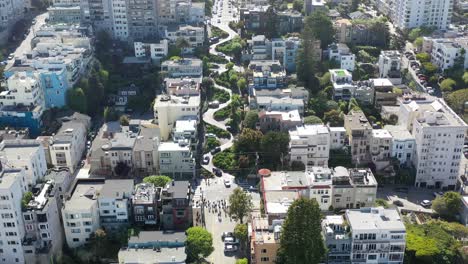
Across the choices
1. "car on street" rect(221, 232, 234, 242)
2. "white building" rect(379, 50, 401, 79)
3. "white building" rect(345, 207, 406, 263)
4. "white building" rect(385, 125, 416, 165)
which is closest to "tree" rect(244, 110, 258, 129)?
"white building" rect(385, 125, 416, 165)

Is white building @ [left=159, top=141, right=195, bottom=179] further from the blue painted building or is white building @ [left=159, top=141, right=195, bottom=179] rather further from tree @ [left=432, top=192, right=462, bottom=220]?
tree @ [left=432, top=192, right=462, bottom=220]

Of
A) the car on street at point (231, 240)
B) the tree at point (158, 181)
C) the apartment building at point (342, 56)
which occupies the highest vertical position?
the apartment building at point (342, 56)

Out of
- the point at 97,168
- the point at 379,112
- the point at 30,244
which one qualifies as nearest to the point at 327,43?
the point at 379,112

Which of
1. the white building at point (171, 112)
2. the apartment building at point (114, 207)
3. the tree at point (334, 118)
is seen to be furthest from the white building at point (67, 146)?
Result: the tree at point (334, 118)

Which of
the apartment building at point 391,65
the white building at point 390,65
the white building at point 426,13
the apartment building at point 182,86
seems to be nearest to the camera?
the apartment building at point 182,86

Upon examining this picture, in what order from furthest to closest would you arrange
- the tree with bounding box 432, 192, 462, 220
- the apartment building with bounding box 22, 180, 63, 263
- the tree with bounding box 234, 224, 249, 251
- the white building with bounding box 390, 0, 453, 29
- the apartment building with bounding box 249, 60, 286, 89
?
the white building with bounding box 390, 0, 453, 29 → the apartment building with bounding box 249, 60, 286, 89 → the tree with bounding box 432, 192, 462, 220 → the tree with bounding box 234, 224, 249, 251 → the apartment building with bounding box 22, 180, 63, 263

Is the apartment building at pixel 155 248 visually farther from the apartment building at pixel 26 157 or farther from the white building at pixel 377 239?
the white building at pixel 377 239

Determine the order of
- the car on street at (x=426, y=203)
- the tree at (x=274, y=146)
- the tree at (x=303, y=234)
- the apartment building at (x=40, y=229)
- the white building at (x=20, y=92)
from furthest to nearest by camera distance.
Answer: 1. the white building at (x=20, y=92)
2. the tree at (x=274, y=146)
3. the car on street at (x=426, y=203)
4. the apartment building at (x=40, y=229)
5. the tree at (x=303, y=234)
